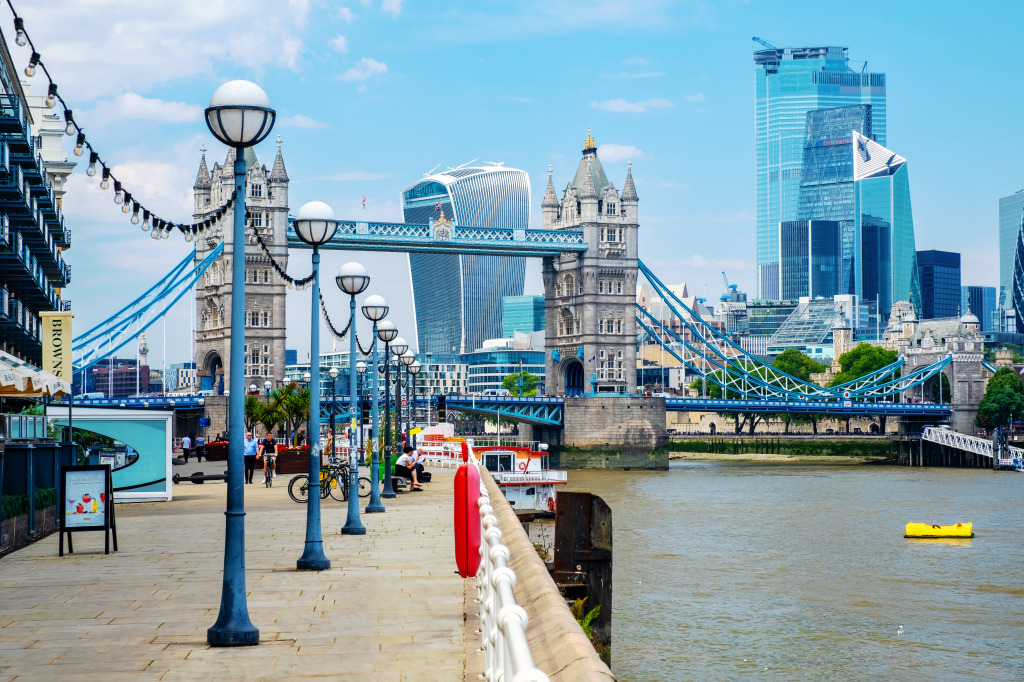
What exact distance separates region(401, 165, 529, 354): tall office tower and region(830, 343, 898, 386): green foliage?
151 ft

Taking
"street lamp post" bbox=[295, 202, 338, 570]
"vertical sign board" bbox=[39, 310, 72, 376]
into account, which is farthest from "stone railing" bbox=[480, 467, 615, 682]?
"vertical sign board" bbox=[39, 310, 72, 376]

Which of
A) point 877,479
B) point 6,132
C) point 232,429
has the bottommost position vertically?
point 877,479

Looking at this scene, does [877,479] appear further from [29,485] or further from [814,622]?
[29,485]

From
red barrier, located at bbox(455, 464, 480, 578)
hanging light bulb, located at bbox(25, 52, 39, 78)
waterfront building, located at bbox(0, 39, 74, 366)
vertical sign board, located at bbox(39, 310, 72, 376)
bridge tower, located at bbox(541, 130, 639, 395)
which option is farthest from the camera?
bridge tower, located at bbox(541, 130, 639, 395)

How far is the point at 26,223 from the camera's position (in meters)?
32.2

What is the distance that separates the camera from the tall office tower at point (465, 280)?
148 m

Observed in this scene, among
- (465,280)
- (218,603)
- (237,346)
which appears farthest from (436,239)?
(465,280)

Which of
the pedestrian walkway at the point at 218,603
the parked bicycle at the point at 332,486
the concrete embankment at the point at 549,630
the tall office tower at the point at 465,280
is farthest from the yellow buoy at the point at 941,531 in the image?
the tall office tower at the point at 465,280

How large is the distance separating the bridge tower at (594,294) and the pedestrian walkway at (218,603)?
6662 cm

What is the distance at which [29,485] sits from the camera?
49.5ft

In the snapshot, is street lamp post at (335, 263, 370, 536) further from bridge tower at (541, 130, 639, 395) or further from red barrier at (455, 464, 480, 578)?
bridge tower at (541, 130, 639, 395)

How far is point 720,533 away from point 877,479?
2810 centimetres

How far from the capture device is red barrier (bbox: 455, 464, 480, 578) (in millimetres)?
9180

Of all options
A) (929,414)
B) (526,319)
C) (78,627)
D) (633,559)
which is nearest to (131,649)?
(78,627)
